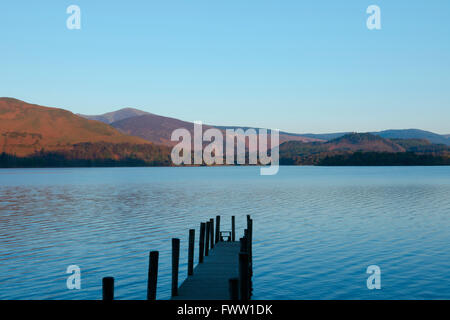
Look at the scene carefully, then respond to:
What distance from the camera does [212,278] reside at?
→ 18.2 m

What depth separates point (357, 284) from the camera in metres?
21.0

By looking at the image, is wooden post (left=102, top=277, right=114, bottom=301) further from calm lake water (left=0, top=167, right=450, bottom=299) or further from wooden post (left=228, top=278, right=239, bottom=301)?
calm lake water (left=0, top=167, right=450, bottom=299)

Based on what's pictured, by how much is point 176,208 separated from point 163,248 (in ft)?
89.6

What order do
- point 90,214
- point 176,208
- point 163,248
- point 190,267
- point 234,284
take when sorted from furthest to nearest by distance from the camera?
point 176,208 < point 90,214 < point 163,248 < point 190,267 < point 234,284

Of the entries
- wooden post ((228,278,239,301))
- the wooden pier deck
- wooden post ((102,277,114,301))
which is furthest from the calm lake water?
wooden post ((228,278,239,301))

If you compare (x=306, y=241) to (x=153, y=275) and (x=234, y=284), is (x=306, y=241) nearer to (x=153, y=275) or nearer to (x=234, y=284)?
(x=153, y=275)

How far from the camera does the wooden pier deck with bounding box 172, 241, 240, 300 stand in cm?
1565

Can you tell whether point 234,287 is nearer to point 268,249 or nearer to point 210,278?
point 210,278

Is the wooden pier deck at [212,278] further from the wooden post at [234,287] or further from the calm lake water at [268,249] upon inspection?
the wooden post at [234,287]

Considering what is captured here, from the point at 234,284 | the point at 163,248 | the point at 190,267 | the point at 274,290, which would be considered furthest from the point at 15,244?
the point at 234,284

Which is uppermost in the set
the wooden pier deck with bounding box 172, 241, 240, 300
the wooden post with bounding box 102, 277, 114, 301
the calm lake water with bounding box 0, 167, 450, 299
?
the wooden post with bounding box 102, 277, 114, 301

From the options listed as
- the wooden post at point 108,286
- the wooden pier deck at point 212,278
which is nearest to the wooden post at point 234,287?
the wooden post at point 108,286

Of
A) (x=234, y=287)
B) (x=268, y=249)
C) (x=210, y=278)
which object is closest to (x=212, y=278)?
(x=210, y=278)
